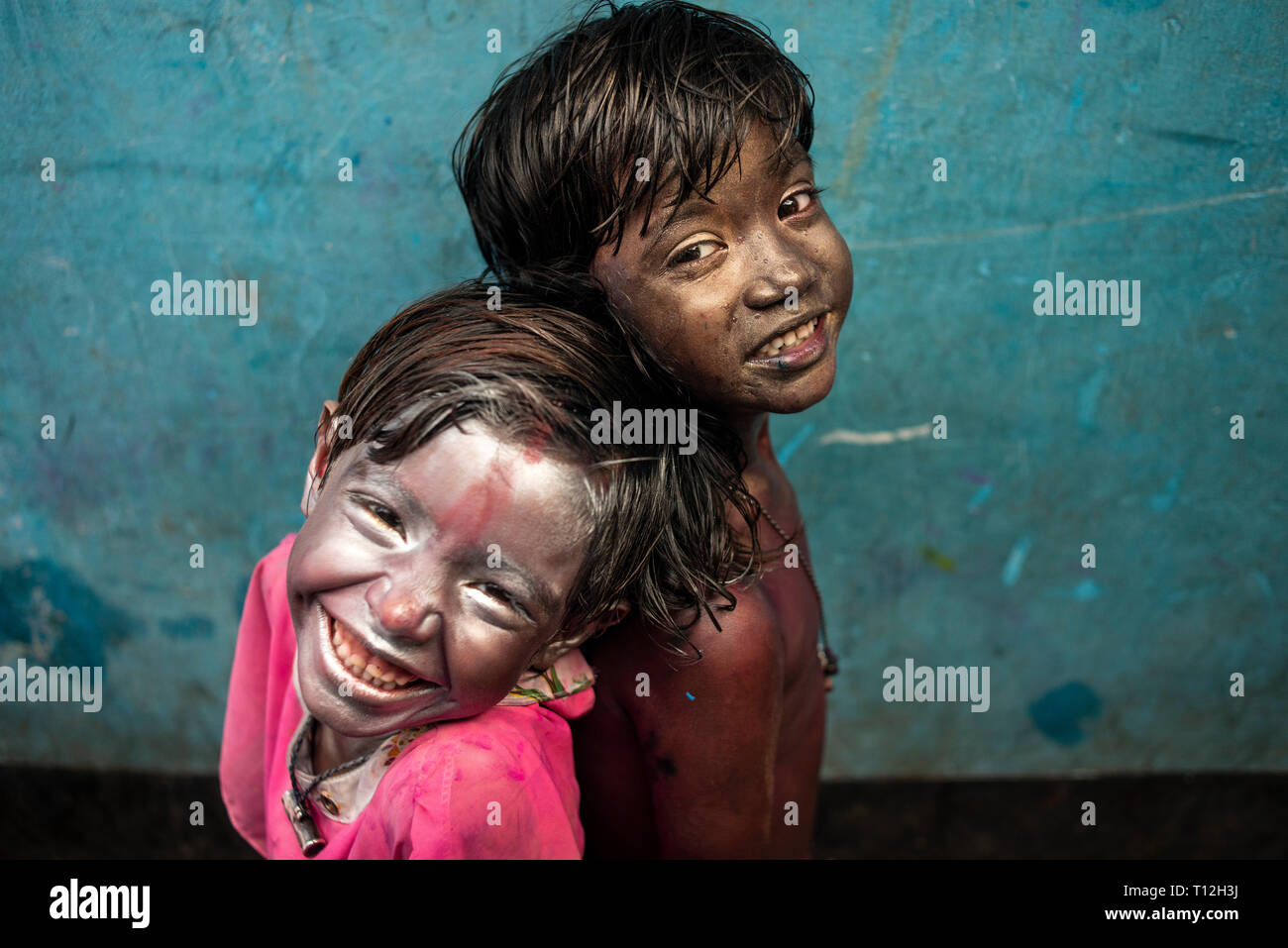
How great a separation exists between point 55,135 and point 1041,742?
2.29 m

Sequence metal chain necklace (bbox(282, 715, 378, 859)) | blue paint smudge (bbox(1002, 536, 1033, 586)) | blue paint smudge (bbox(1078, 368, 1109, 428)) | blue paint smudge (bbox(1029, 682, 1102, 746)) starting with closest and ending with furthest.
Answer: metal chain necklace (bbox(282, 715, 378, 859)) < blue paint smudge (bbox(1078, 368, 1109, 428)) < blue paint smudge (bbox(1002, 536, 1033, 586)) < blue paint smudge (bbox(1029, 682, 1102, 746))

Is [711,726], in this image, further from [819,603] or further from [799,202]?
[799,202]

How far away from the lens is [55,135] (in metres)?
1.92

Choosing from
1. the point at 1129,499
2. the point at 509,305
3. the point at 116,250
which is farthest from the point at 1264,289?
the point at 116,250

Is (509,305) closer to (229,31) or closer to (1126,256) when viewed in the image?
(229,31)

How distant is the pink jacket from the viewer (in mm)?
1144

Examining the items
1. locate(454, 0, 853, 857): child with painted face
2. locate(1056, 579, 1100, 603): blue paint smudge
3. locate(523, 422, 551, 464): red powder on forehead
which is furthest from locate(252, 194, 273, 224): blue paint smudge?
locate(1056, 579, 1100, 603): blue paint smudge

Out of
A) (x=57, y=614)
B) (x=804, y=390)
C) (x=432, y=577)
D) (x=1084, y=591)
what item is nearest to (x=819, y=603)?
(x=804, y=390)

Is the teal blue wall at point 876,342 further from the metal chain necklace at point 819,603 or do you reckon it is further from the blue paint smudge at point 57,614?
the metal chain necklace at point 819,603

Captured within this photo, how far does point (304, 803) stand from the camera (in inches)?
52.9

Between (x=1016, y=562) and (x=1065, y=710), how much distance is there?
0.38m

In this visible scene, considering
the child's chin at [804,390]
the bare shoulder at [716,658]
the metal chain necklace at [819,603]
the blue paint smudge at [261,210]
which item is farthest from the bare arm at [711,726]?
the blue paint smudge at [261,210]

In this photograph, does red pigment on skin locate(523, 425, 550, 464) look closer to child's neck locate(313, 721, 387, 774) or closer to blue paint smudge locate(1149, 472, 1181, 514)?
child's neck locate(313, 721, 387, 774)

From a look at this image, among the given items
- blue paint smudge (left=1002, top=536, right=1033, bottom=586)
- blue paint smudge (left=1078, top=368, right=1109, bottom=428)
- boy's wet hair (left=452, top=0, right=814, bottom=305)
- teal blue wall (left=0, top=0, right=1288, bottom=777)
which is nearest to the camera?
boy's wet hair (left=452, top=0, right=814, bottom=305)
